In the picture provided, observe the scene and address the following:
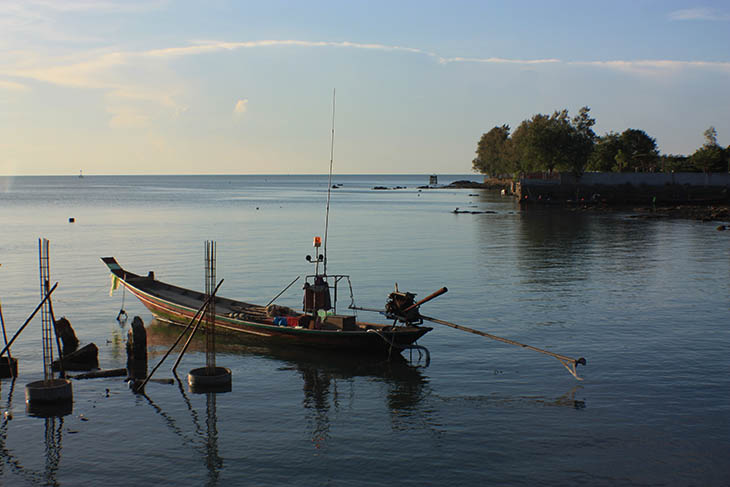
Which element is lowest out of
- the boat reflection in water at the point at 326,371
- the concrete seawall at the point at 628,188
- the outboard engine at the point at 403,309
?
the boat reflection in water at the point at 326,371

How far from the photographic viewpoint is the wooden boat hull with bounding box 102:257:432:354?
21.5 m

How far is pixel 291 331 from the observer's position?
22.5 m

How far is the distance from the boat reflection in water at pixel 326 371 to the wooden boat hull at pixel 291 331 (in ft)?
1.12

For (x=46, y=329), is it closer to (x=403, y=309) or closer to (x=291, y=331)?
(x=291, y=331)

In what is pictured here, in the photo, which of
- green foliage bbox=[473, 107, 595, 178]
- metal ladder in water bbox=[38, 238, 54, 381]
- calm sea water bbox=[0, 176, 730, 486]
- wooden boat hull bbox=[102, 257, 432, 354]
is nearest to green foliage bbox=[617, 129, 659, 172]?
green foliage bbox=[473, 107, 595, 178]

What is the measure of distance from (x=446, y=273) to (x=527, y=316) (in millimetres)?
12772

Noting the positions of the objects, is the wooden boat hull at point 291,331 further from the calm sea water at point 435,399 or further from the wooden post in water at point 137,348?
the wooden post in water at point 137,348

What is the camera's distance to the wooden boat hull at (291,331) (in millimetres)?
21500

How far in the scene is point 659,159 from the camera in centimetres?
14262

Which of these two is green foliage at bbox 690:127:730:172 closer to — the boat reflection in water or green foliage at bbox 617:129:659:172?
green foliage at bbox 617:129:659:172

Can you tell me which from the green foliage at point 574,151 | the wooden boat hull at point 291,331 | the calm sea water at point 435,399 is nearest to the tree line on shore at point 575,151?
the green foliage at point 574,151

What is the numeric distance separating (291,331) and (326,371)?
2.30 metres

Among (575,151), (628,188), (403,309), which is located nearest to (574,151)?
(575,151)

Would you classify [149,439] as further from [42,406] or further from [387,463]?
[387,463]
